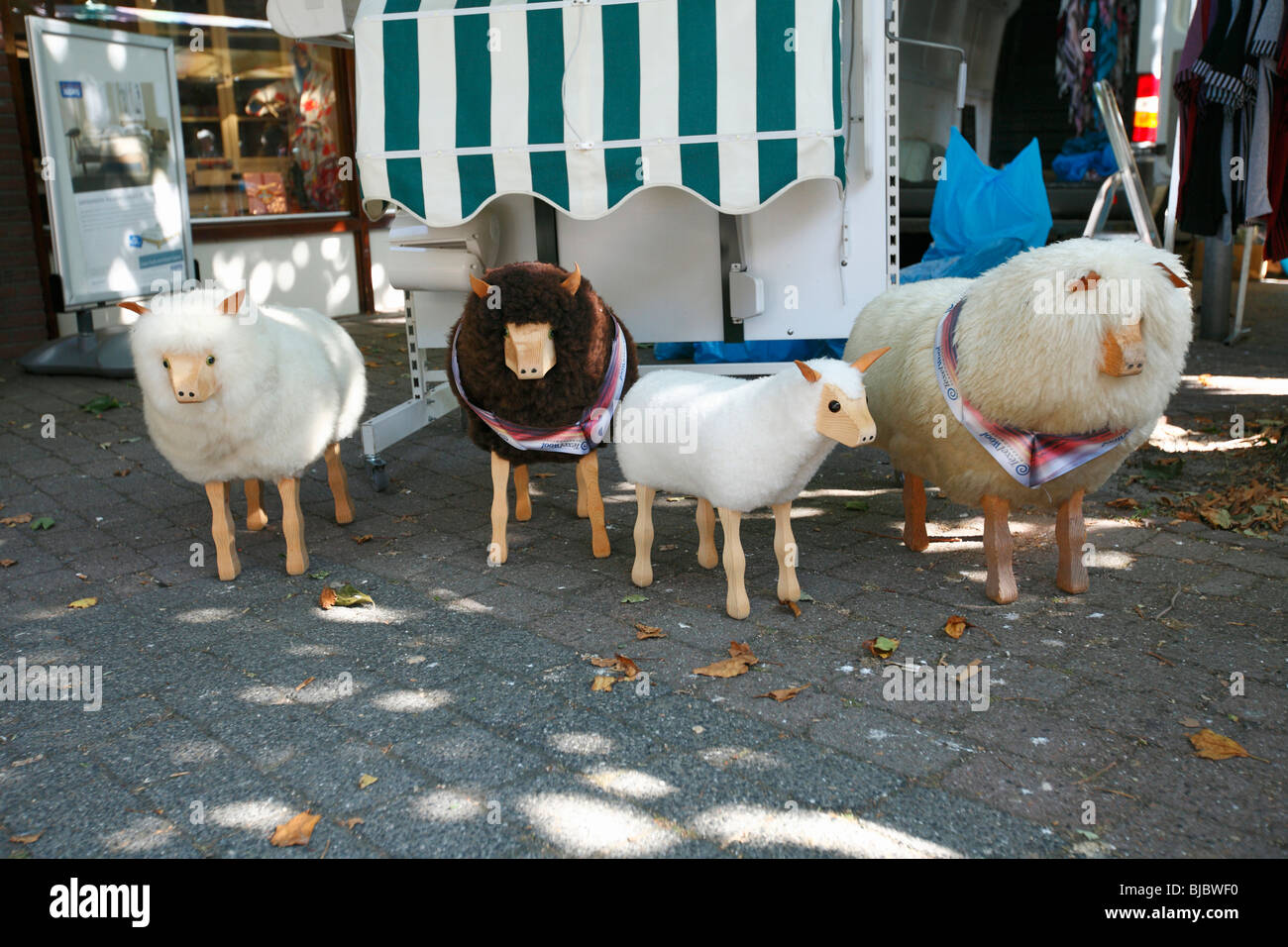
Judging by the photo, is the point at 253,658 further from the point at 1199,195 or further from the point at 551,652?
the point at 1199,195

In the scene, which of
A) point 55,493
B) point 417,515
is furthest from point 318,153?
point 417,515

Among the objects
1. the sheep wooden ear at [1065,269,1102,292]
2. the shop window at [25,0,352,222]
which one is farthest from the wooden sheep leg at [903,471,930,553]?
the shop window at [25,0,352,222]

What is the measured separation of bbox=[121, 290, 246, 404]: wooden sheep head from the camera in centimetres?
374

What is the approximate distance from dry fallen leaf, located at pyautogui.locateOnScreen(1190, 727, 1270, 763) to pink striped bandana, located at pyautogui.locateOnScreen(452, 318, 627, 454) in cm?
234

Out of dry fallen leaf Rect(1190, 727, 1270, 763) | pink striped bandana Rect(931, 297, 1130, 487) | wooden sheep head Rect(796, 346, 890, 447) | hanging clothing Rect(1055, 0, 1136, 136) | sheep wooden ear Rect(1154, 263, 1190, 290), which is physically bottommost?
dry fallen leaf Rect(1190, 727, 1270, 763)

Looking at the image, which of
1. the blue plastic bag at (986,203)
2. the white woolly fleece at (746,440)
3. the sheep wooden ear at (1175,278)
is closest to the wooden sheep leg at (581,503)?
the white woolly fleece at (746,440)

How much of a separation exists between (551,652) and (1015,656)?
4.94 feet

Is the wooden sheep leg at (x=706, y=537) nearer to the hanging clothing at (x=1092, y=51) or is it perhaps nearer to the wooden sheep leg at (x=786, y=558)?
the wooden sheep leg at (x=786, y=558)

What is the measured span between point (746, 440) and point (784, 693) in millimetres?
882

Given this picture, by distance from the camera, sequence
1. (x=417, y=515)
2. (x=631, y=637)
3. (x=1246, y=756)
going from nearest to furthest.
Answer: (x=1246, y=756) → (x=631, y=637) → (x=417, y=515)

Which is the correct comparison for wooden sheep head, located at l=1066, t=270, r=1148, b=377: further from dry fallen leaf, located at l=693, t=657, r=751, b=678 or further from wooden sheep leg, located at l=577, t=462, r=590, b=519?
wooden sheep leg, located at l=577, t=462, r=590, b=519

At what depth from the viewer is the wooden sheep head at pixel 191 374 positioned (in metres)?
3.74

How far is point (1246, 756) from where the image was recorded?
109 inches
